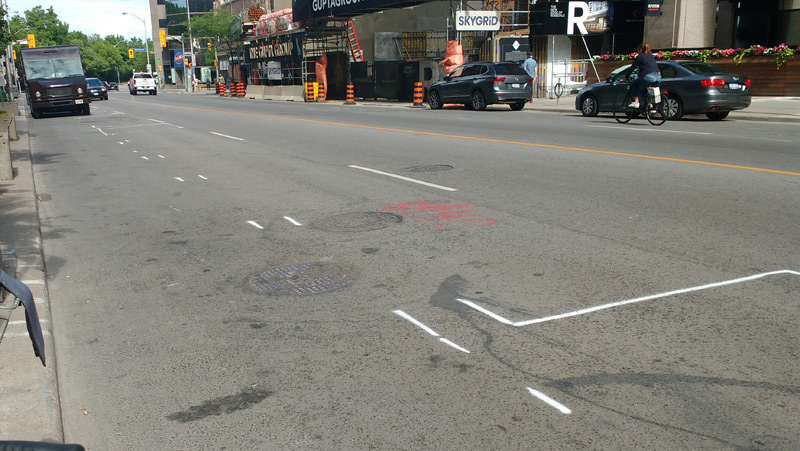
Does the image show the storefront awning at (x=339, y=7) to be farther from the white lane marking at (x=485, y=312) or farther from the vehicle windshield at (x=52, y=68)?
the white lane marking at (x=485, y=312)

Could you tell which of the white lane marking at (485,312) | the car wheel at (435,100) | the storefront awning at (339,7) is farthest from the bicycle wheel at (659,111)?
the storefront awning at (339,7)

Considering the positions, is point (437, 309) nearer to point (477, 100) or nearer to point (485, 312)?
point (485, 312)

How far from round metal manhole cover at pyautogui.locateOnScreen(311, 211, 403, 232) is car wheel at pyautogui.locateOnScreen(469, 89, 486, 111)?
61.3 ft

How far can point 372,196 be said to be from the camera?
30.1ft

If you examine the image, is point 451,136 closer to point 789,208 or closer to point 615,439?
point 789,208

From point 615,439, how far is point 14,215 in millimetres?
7814

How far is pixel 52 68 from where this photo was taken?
3058 cm

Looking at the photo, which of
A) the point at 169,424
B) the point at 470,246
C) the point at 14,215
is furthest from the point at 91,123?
the point at 169,424

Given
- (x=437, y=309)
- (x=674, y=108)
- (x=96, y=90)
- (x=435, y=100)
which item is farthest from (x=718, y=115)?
(x=96, y=90)

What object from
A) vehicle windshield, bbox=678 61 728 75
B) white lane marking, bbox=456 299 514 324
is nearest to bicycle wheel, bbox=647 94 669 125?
vehicle windshield, bbox=678 61 728 75

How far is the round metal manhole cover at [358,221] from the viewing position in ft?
24.4

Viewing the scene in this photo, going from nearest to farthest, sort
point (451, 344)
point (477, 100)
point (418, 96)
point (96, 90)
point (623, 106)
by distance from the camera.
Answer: point (451, 344), point (623, 106), point (477, 100), point (418, 96), point (96, 90)

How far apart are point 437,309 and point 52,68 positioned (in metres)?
30.9

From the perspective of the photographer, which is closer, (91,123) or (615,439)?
(615,439)
